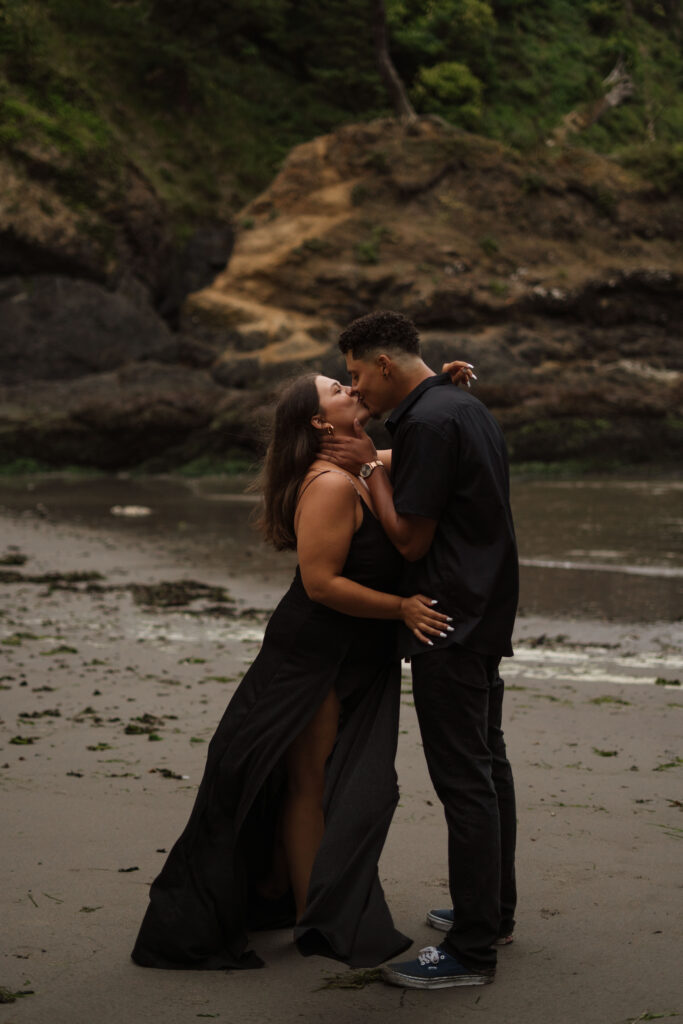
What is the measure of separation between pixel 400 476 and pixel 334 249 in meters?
27.3

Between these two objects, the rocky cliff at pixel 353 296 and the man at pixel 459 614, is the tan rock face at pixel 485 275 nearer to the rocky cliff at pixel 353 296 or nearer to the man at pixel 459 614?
the rocky cliff at pixel 353 296

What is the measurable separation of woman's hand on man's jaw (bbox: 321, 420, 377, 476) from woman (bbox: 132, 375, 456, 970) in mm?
31

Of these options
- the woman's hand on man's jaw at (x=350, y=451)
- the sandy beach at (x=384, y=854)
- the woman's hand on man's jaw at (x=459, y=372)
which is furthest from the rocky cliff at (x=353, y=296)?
the woman's hand on man's jaw at (x=350, y=451)

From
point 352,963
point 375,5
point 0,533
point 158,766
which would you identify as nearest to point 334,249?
point 375,5

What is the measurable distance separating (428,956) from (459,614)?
3.24ft

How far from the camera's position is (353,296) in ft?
96.0

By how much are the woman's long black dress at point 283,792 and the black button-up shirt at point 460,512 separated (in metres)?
0.21

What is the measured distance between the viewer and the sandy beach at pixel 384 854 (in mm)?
3098

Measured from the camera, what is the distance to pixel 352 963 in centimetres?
319

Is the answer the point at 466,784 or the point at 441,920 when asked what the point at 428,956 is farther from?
the point at 466,784

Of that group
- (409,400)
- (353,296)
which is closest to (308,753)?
(409,400)

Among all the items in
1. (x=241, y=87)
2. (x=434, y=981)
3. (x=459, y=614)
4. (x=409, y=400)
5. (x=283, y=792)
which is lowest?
(x=434, y=981)

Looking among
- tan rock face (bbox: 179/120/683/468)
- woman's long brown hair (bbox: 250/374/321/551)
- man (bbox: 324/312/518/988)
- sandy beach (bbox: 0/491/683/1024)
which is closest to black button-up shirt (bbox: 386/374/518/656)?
man (bbox: 324/312/518/988)

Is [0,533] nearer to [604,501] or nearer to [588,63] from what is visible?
[604,501]
